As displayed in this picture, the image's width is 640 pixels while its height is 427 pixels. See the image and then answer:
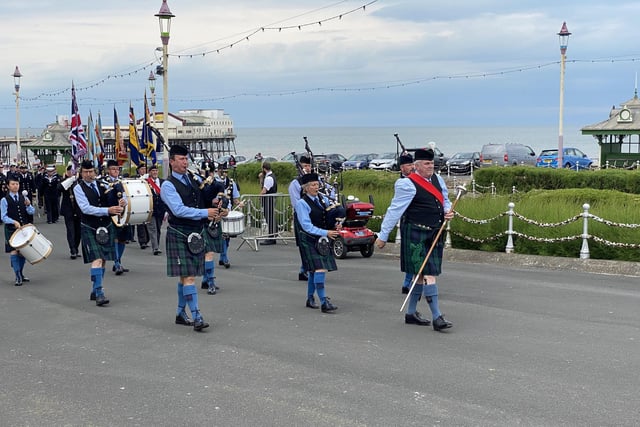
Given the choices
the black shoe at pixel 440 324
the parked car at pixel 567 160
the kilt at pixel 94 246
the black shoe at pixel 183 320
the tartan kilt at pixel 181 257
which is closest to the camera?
the black shoe at pixel 440 324

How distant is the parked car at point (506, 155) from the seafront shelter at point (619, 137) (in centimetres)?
642

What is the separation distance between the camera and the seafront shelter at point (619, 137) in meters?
37.0

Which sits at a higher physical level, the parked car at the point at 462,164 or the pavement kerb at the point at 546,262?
the parked car at the point at 462,164

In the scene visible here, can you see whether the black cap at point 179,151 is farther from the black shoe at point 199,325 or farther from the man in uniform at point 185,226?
the black shoe at point 199,325

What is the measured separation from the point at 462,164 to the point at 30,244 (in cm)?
3809

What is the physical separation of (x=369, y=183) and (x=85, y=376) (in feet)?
58.9

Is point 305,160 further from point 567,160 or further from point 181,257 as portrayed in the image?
point 567,160

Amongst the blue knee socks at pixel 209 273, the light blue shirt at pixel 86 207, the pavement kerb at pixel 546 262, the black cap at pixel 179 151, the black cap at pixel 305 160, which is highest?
the black cap at pixel 179 151

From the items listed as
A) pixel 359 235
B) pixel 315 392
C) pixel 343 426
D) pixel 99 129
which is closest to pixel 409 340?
pixel 315 392

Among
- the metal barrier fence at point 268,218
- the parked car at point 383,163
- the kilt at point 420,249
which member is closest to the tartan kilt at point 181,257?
the kilt at point 420,249

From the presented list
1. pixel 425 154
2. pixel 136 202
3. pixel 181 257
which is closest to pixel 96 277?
pixel 181 257

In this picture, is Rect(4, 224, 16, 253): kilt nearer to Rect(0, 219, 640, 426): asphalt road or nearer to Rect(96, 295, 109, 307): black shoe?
Rect(0, 219, 640, 426): asphalt road

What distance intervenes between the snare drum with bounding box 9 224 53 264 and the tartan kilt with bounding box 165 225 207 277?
4.26m

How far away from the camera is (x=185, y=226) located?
8.90m
